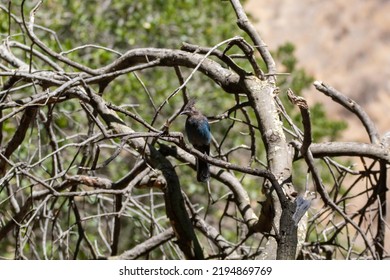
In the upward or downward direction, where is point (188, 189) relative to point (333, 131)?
downward

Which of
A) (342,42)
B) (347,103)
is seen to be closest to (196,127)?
(347,103)

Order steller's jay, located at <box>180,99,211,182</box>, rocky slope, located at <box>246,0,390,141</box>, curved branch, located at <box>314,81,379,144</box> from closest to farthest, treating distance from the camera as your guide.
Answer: curved branch, located at <box>314,81,379,144</box> → steller's jay, located at <box>180,99,211,182</box> → rocky slope, located at <box>246,0,390,141</box>

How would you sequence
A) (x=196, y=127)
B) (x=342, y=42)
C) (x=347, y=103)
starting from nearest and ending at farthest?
(x=347, y=103), (x=196, y=127), (x=342, y=42)

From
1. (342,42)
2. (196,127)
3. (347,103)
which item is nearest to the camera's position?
(347,103)

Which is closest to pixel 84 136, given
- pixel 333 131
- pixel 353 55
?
pixel 333 131

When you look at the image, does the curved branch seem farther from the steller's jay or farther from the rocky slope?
the rocky slope

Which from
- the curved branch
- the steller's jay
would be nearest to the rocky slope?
the steller's jay

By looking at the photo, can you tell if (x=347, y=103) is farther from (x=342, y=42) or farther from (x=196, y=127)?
(x=342, y=42)

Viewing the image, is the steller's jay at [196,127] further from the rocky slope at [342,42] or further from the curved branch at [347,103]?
the rocky slope at [342,42]

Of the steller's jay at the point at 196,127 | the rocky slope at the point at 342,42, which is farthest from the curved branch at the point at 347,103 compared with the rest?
the rocky slope at the point at 342,42

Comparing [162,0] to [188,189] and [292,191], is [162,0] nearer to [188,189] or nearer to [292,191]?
[188,189]


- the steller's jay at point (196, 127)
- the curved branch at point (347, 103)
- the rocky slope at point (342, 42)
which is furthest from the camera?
the rocky slope at point (342, 42)

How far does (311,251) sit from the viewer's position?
3850 millimetres

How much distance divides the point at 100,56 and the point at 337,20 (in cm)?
1079
